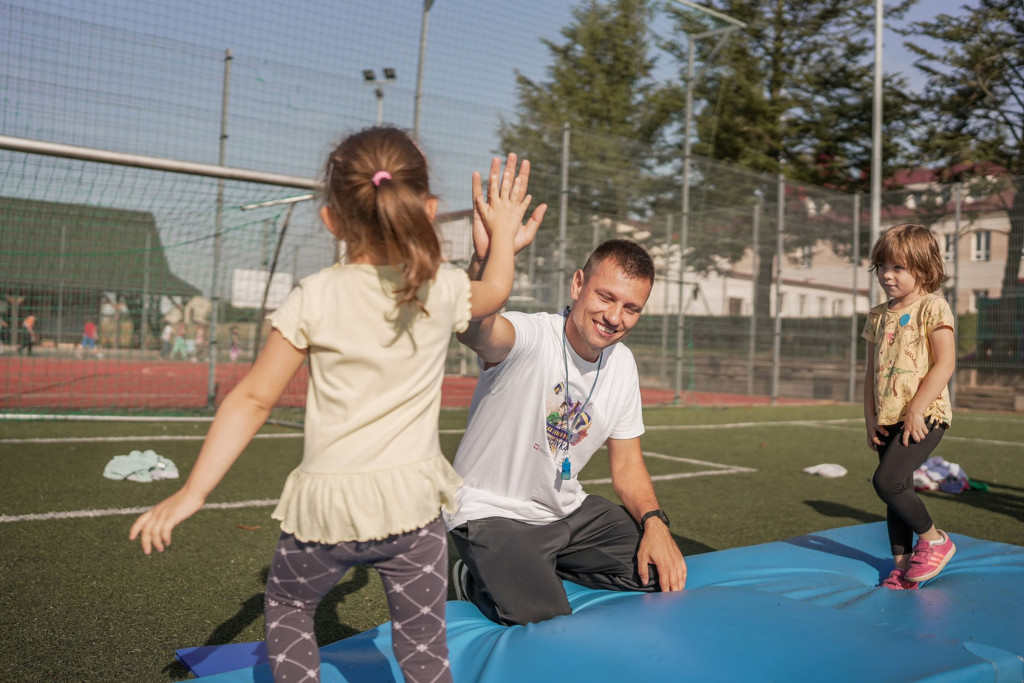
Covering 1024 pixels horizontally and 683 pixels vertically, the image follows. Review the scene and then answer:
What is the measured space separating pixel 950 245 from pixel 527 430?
42.3 feet

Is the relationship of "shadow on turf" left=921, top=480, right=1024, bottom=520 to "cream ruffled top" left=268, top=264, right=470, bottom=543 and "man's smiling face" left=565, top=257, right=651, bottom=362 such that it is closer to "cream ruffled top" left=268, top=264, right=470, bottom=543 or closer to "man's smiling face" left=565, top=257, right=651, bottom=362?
"man's smiling face" left=565, top=257, right=651, bottom=362

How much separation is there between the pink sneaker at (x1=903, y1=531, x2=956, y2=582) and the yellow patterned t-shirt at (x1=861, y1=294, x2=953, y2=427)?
1.70 ft

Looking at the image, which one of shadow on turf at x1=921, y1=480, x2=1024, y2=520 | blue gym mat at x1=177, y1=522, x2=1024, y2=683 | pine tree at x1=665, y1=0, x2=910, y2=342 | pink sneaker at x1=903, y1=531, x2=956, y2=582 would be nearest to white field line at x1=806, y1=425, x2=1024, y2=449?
shadow on turf at x1=921, y1=480, x2=1024, y2=520

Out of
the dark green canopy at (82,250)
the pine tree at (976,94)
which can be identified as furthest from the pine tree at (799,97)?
the dark green canopy at (82,250)

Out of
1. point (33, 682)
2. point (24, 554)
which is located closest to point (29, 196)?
point (24, 554)

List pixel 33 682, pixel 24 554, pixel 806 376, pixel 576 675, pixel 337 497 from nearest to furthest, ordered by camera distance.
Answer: pixel 337 497
pixel 576 675
pixel 33 682
pixel 24 554
pixel 806 376

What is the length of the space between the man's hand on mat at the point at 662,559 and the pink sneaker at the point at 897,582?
897 millimetres

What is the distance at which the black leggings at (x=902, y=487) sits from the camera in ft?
11.0

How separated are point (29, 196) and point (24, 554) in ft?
17.6

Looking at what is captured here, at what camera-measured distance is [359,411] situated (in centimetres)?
180

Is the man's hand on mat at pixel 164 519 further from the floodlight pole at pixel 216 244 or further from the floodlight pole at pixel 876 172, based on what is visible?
the floodlight pole at pixel 876 172

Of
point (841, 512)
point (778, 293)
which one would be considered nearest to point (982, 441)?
point (841, 512)

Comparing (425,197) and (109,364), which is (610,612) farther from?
(109,364)

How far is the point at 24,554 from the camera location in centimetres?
372
